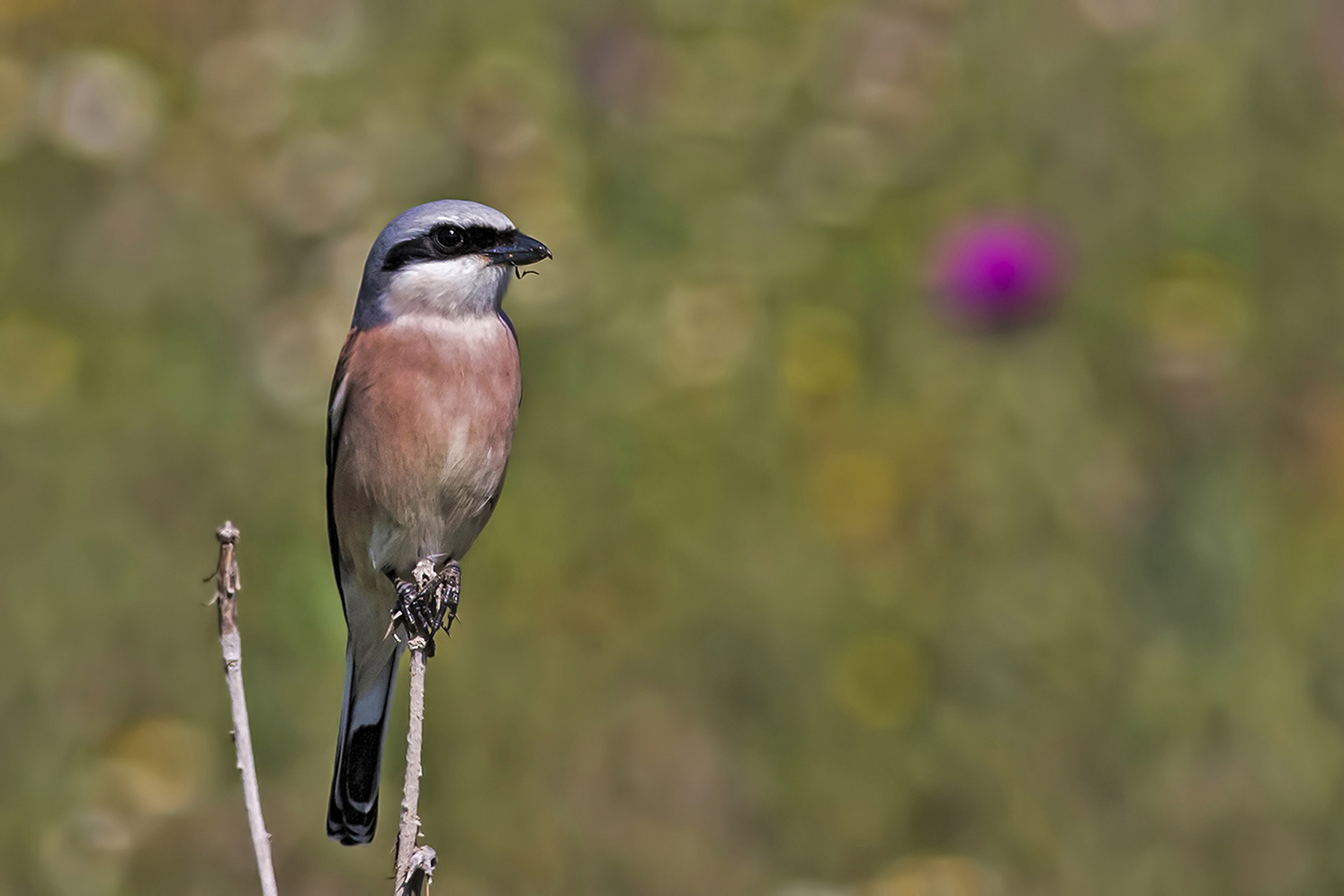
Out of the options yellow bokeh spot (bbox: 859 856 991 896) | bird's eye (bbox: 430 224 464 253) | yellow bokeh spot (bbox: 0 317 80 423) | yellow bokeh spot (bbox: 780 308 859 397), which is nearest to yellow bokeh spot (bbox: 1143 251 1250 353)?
yellow bokeh spot (bbox: 780 308 859 397)

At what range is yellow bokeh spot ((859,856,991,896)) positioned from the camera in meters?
4.24

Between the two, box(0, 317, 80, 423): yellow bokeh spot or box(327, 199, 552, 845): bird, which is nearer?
box(327, 199, 552, 845): bird

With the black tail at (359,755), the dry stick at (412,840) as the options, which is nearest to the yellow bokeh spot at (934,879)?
the black tail at (359,755)

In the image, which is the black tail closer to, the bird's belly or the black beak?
the bird's belly

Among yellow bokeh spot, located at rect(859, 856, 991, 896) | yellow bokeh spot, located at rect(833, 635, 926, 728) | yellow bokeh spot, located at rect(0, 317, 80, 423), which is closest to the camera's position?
yellow bokeh spot, located at rect(859, 856, 991, 896)

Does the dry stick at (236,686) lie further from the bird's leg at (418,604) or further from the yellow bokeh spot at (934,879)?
the yellow bokeh spot at (934,879)

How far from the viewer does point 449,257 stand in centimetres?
316

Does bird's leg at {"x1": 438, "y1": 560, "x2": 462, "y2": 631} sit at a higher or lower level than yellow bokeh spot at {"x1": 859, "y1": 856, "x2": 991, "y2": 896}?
higher

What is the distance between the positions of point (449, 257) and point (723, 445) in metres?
2.34

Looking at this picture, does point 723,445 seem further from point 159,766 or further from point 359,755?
point 359,755

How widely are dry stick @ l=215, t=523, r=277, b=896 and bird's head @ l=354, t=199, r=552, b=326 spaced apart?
3.50 ft

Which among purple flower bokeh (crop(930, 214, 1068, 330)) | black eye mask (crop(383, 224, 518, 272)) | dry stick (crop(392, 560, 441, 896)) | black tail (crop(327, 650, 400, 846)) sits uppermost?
purple flower bokeh (crop(930, 214, 1068, 330))

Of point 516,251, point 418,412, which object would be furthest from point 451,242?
point 418,412

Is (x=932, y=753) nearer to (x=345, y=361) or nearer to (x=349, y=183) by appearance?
(x=345, y=361)
